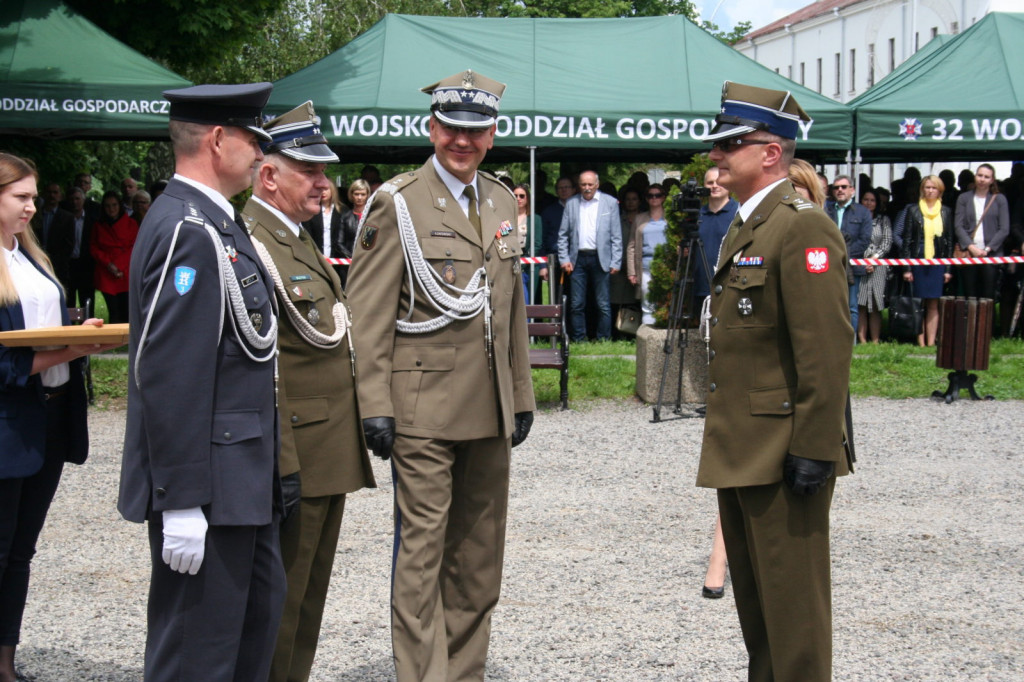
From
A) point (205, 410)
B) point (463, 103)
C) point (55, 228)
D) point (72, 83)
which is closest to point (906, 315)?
point (72, 83)

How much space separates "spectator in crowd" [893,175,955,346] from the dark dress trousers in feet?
41.2

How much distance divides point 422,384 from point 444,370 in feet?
0.32

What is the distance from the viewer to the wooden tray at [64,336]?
12.6 feet

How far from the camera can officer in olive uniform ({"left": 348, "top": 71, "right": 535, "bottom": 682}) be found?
13.4 ft

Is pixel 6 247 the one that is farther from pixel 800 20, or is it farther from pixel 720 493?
pixel 800 20

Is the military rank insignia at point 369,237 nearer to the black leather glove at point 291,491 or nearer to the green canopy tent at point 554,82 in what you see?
the black leather glove at point 291,491

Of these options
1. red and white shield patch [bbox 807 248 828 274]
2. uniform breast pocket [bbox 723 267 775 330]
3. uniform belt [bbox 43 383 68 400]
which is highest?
red and white shield patch [bbox 807 248 828 274]

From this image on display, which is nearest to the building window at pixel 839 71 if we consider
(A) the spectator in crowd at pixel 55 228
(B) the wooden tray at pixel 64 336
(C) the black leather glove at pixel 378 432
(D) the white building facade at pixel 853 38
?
(D) the white building facade at pixel 853 38

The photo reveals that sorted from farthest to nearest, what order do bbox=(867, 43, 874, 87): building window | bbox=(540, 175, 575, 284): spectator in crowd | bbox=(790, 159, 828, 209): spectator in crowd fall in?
bbox=(867, 43, 874, 87): building window < bbox=(540, 175, 575, 284): spectator in crowd < bbox=(790, 159, 828, 209): spectator in crowd

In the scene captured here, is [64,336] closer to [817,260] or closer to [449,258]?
[449,258]

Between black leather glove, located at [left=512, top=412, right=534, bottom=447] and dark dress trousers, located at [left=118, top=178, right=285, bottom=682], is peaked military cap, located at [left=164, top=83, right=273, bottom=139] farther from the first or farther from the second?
black leather glove, located at [left=512, top=412, right=534, bottom=447]

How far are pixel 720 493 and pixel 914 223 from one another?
38.4 feet

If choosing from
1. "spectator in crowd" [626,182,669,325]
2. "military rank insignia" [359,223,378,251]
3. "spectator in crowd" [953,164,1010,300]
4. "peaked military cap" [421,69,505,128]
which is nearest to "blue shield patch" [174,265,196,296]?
"military rank insignia" [359,223,378,251]

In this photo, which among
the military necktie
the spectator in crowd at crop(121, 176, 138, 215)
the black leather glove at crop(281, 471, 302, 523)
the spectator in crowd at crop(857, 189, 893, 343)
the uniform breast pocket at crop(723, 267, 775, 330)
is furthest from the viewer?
the spectator in crowd at crop(121, 176, 138, 215)
